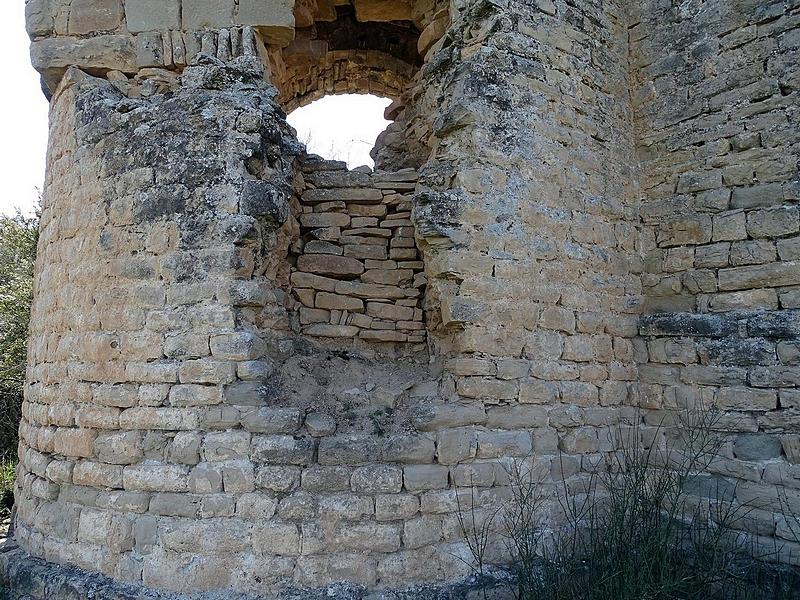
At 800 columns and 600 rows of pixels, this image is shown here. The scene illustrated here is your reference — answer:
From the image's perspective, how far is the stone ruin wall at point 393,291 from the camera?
10.9ft

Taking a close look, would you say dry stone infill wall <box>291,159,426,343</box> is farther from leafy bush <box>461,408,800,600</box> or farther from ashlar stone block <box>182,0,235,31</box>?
leafy bush <box>461,408,800,600</box>

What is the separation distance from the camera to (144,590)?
3.17m

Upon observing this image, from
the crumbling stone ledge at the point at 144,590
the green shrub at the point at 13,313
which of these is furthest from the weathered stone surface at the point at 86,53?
the green shrub at the point at 13,313

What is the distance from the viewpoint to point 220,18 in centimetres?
413

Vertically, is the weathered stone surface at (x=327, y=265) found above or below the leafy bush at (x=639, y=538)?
above

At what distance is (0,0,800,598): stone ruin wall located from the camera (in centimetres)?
332

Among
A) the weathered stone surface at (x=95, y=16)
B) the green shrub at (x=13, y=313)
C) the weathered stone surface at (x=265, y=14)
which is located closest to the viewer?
the weathered stone surface at (x=265, y=14)

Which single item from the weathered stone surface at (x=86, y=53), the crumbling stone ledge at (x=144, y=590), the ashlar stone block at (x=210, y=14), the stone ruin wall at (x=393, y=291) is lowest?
the crumbling stone ledge at (x=144, y=590)

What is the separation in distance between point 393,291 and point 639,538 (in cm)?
217

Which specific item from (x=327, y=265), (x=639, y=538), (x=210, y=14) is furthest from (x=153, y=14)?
(x=639, y=538)

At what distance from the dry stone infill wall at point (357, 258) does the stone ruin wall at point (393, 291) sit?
23mm

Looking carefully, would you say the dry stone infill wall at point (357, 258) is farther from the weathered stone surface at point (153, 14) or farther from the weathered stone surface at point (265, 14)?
the weathered stone surface at point (153, 14)

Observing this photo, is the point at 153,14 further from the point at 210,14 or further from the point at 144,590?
the point at 144,590

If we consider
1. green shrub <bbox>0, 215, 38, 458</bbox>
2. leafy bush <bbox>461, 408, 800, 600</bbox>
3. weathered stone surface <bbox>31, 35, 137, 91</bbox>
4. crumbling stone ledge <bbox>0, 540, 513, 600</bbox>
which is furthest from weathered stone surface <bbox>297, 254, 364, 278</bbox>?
green shrub <bbox>0, 215, 38, 458</bbox>
